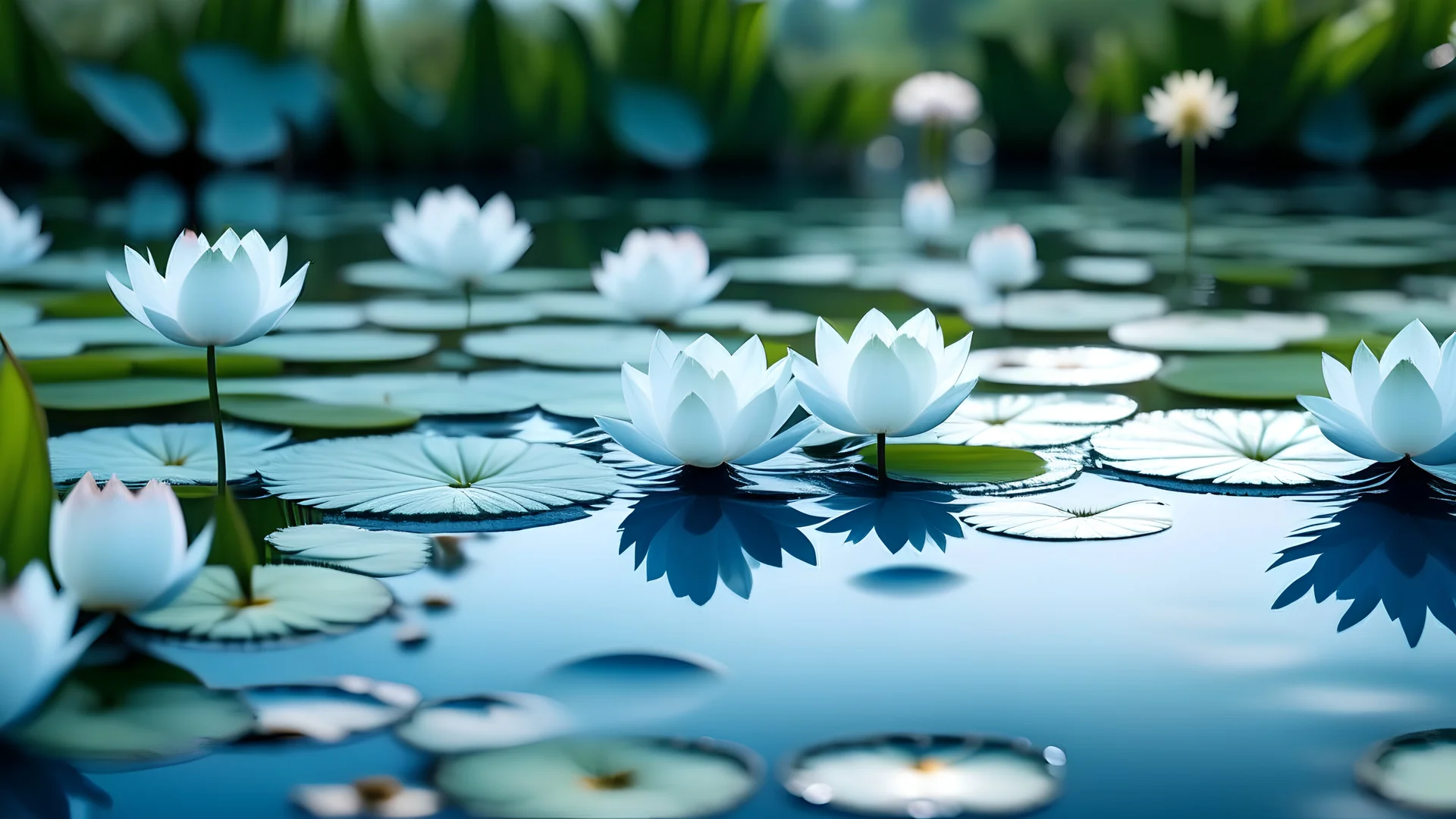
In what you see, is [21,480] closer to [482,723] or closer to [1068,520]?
[482,723]

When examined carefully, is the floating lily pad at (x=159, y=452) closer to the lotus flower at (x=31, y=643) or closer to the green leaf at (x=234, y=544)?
the green leaf at (x=234, y=544)

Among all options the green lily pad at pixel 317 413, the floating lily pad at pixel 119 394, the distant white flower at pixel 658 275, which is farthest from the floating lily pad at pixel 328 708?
the distant white flower at pixel 658 275

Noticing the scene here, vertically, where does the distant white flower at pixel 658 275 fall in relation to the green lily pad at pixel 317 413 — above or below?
above

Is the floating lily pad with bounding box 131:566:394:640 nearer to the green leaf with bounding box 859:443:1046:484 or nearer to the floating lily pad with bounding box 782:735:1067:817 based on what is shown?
the floating lily pad with bounding box 782:735:1067:817

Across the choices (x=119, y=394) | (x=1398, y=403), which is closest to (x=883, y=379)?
(x=1398, y=403)

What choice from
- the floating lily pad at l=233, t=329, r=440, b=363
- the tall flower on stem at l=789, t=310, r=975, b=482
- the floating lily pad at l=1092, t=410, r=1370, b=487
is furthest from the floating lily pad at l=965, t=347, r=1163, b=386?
the floating lily pad at l=233, t=329, r=440, b=363

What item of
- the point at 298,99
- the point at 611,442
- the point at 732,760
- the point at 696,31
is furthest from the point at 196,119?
the point at 732,760
